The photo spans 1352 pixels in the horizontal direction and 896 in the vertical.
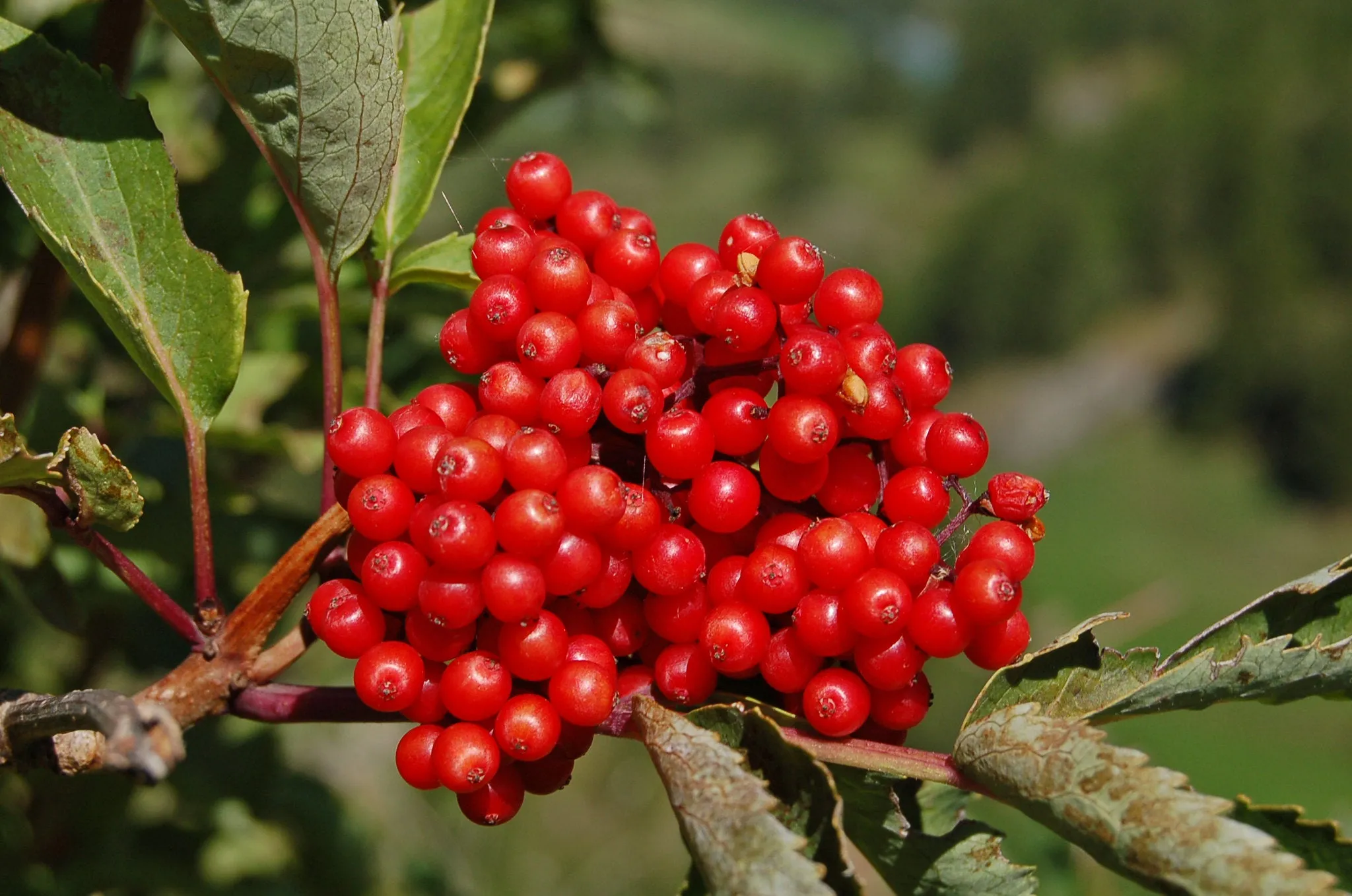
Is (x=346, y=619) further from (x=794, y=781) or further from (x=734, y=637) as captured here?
(x=794, y=781)

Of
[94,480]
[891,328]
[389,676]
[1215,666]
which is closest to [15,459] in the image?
[94,480]

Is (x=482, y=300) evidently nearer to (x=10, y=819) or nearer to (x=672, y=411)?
(x=672, y=411)

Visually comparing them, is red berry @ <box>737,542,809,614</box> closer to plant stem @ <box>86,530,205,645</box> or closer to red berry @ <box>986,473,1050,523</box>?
red berry @ <box>986,473,1050,523</box>

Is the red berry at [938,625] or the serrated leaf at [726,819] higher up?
the red berry at [938,625]

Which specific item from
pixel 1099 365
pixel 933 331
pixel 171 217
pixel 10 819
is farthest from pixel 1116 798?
pixel 933 331

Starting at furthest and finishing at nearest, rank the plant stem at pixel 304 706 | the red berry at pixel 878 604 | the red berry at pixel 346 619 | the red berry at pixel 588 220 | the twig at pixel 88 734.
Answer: the red berry at pixel 588 220, the plant stem at pixel 304 706, the red berry at pixel 346 619, the red berry at pixel 878 604, the twig at pixel 88 734

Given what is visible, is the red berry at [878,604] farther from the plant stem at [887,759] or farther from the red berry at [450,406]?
the red berry at [450,406]

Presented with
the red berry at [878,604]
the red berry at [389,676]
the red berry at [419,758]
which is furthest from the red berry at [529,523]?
the red berry at [878,604]
